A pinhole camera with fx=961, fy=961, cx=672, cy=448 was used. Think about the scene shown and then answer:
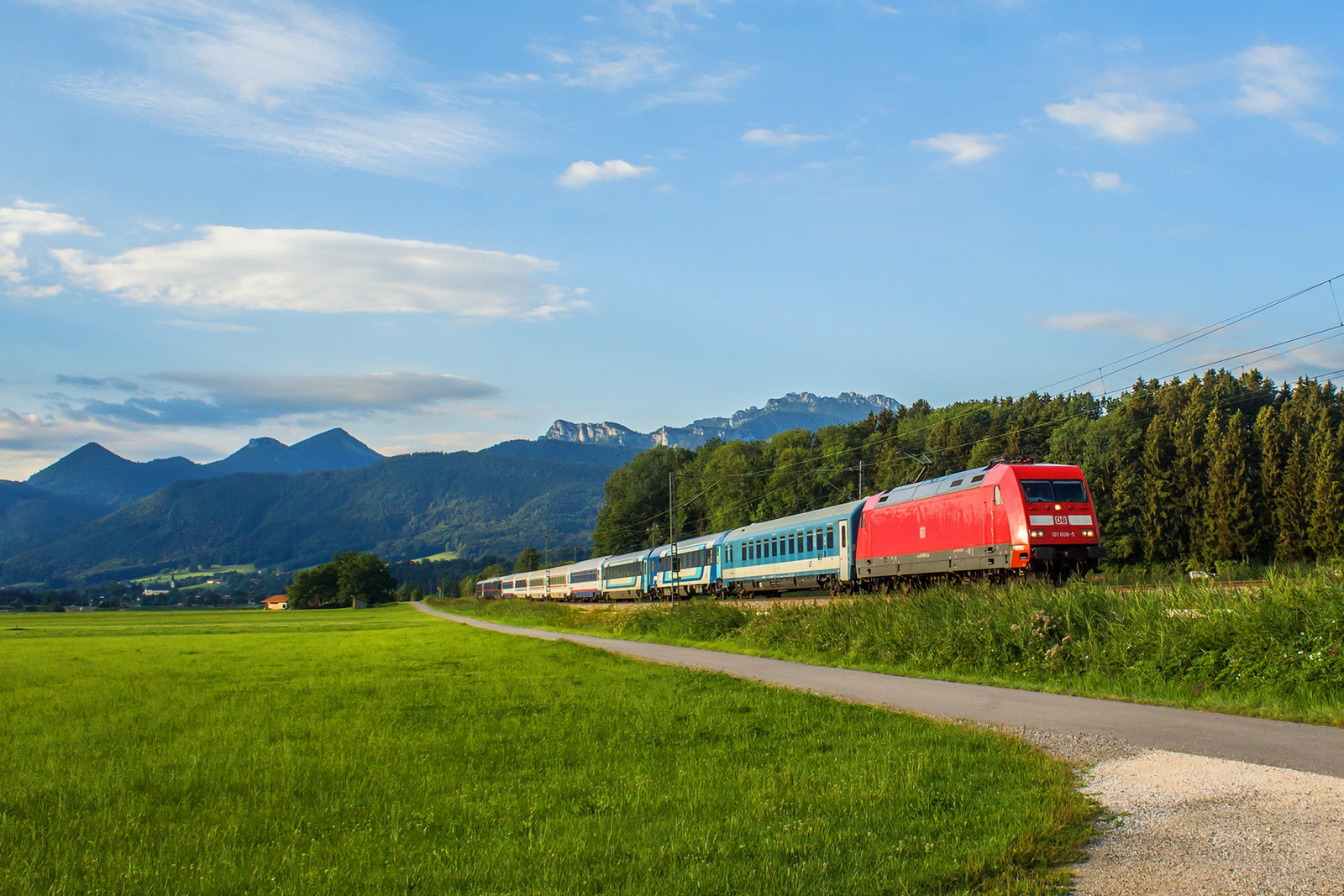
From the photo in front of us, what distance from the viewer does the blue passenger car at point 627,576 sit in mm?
65250

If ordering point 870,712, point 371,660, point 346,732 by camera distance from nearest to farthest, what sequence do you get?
point 346,732, point 870,712, point 371,660

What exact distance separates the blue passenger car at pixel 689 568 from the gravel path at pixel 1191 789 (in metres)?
38.3

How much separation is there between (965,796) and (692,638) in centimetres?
2169

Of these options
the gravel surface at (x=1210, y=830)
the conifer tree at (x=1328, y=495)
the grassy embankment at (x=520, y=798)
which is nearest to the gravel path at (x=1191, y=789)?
the gravel surface at (x=1210, y=830)

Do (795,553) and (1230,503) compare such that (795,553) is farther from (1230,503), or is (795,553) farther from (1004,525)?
(1230,503)

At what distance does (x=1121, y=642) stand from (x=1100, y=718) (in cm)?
359

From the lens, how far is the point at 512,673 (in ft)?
59.6

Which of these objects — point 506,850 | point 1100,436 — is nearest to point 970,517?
point 506,850

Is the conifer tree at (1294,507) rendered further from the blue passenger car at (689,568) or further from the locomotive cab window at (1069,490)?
the locomotive cab window at (1069,490)

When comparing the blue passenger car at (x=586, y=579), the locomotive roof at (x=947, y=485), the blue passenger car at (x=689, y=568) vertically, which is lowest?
the blue passenger car at (x=586, y=579)

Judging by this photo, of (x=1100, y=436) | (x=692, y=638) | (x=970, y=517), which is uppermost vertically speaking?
(x=1100, y=436)

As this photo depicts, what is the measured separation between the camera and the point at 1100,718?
1136 centimetres

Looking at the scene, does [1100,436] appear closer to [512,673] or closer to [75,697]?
[512,673]

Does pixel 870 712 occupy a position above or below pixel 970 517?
below
